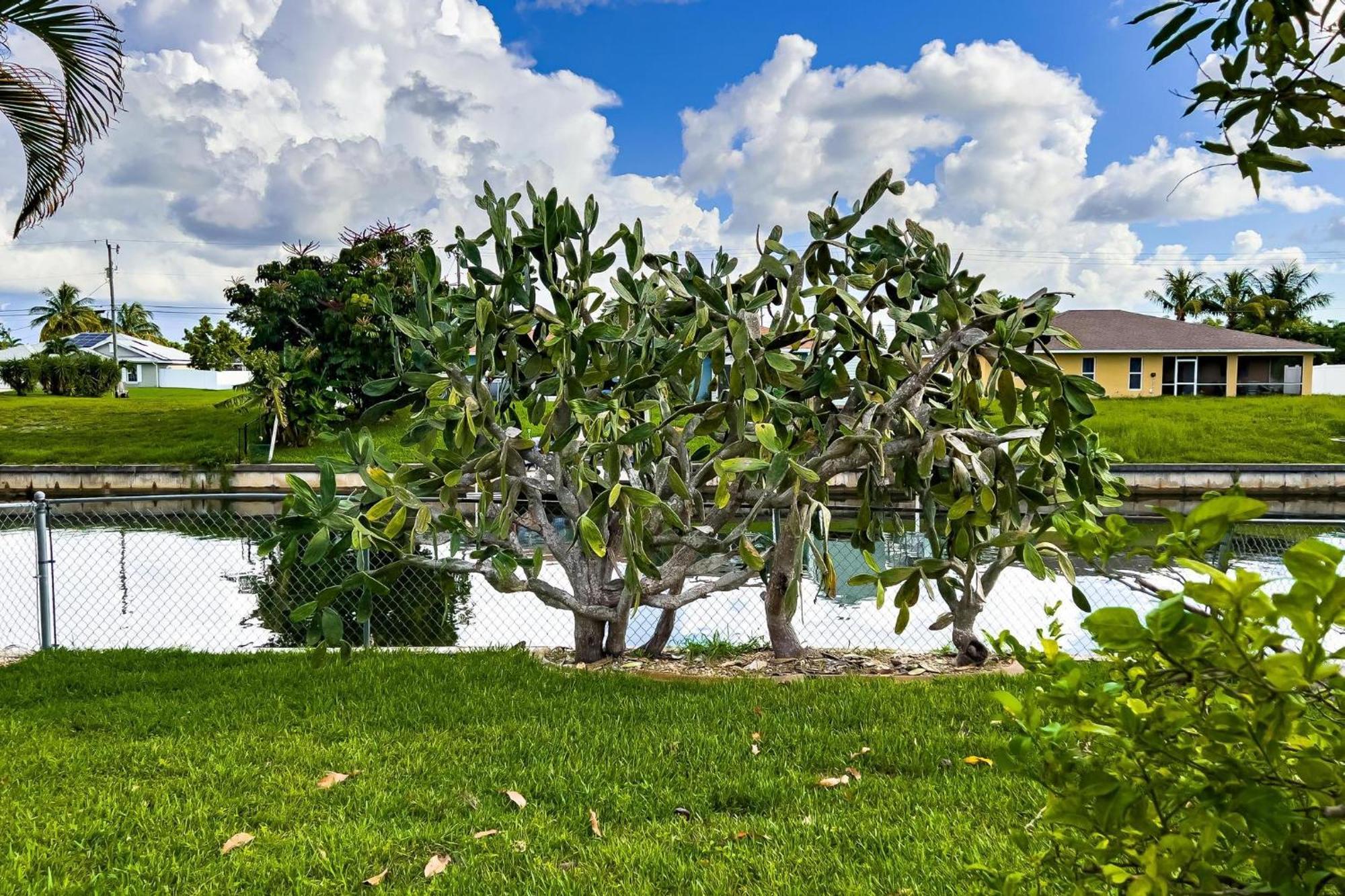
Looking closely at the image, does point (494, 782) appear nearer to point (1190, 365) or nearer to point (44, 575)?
point (44, 575)

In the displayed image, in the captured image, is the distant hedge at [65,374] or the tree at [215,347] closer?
the tree at [215,347]

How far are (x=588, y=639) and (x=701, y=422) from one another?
1731 millimetres

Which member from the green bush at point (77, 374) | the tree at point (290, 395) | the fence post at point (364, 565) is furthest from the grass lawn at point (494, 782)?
the green bush at point (77, 374)

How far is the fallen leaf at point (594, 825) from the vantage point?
10.6ft

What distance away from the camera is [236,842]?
3207 millimetres

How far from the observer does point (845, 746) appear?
4.08m

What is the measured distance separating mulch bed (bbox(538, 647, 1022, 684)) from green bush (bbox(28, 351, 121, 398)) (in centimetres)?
4077

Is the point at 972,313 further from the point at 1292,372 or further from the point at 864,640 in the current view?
the point at 1292,372

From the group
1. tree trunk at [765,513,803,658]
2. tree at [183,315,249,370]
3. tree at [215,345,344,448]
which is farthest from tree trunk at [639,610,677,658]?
tree at [183,315,249,370]

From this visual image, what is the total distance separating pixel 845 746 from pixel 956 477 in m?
1.66

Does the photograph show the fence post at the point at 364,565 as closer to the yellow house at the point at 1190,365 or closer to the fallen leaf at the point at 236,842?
the fallen leaf at the point at 236,842

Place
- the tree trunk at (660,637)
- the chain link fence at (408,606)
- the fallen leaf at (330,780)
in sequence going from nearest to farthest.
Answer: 1. the fallen leaf at (330,780)
2. the tree trunk at (660,637)
3. the chain link fence at (408,606)

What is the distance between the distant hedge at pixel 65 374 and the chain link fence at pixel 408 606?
106ft

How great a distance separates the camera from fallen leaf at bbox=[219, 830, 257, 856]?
125 inches
